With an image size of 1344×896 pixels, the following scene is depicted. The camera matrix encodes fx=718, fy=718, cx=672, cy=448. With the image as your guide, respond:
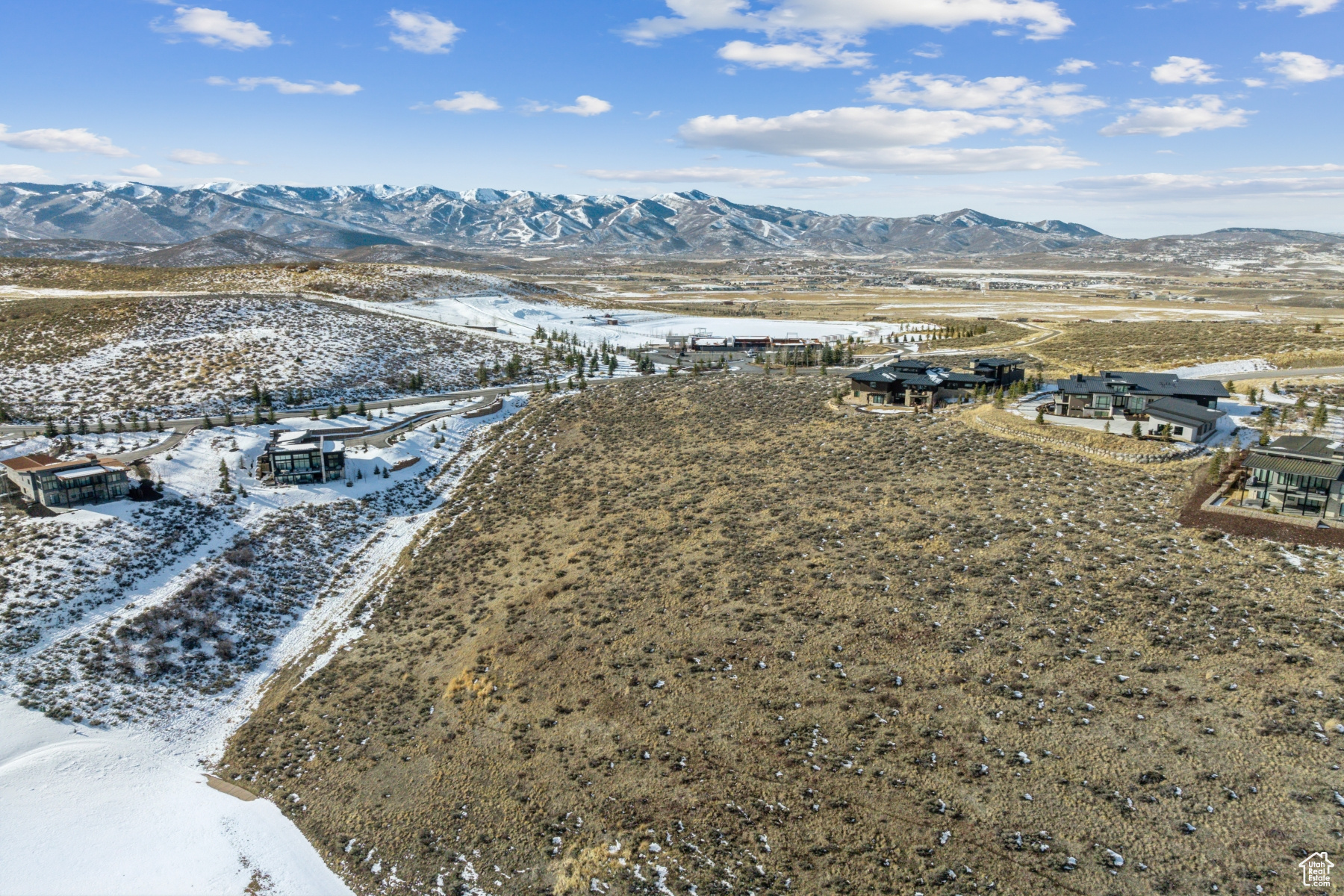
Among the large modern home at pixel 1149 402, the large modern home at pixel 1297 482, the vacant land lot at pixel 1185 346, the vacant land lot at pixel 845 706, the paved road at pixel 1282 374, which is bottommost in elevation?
the vacant land lot at pixel 845 706

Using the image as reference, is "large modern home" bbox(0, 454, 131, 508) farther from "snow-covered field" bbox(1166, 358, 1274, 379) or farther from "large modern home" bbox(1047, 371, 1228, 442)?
"snow-covered field" bbox(1166, 358, 1274, 379)

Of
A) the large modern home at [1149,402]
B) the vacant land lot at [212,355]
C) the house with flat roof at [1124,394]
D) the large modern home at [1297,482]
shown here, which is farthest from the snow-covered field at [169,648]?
the large modern home at [1149,402]

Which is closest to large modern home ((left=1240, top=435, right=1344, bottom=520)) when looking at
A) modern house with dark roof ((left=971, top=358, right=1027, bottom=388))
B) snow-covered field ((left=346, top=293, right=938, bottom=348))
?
modern house with dark roof ((left=971, top=358, right=1027, bottom=388))

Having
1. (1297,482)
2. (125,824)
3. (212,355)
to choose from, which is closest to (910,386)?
(1297,482)

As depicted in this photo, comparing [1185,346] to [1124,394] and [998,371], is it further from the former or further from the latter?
[1124,394]

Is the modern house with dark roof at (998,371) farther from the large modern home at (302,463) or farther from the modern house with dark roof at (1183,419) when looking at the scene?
the large modern home at (302,463)

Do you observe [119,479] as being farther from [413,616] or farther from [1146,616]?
[1146,616]

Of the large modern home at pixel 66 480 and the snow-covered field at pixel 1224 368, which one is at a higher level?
the snow-covered field at pixel 1224 368
